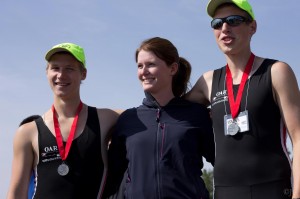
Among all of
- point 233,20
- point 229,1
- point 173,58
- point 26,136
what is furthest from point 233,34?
point 26,136

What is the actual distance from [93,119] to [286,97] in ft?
8.10

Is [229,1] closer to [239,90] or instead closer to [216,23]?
[216,23]

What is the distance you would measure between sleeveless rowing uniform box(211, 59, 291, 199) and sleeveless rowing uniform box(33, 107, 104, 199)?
1.59 m

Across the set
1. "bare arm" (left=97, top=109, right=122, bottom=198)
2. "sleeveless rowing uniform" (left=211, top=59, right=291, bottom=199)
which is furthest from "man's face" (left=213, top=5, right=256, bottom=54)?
"bare arm" (left=97, top=109, right=122, bottom=198)

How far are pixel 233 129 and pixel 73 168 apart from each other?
202 centimetres

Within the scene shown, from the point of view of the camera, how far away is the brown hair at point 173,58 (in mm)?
5980

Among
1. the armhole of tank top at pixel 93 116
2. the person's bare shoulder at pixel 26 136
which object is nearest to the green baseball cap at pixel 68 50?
the armhole of tank top at pixel 93 116

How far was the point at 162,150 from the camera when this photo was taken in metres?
5.53

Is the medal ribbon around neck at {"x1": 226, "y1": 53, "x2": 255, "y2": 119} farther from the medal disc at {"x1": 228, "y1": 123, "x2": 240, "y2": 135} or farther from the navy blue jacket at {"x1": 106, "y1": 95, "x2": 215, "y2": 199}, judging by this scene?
the navy blue jacket at {"x1": 106, "y1": 95, "x2": 215, "y2": 199}

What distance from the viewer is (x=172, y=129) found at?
5.64 metres

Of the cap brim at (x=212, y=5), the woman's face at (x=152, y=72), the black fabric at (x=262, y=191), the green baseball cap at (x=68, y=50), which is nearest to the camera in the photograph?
the black fabric at (x=262, y=191)

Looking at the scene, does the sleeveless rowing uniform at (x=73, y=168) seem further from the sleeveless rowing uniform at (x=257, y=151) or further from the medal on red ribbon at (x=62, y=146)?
the sleeveless rowing uniform at (x=257, y=151)

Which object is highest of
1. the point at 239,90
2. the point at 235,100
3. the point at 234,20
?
the point at 234,20

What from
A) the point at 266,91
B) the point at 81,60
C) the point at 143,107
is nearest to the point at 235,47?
the point at 266,91
